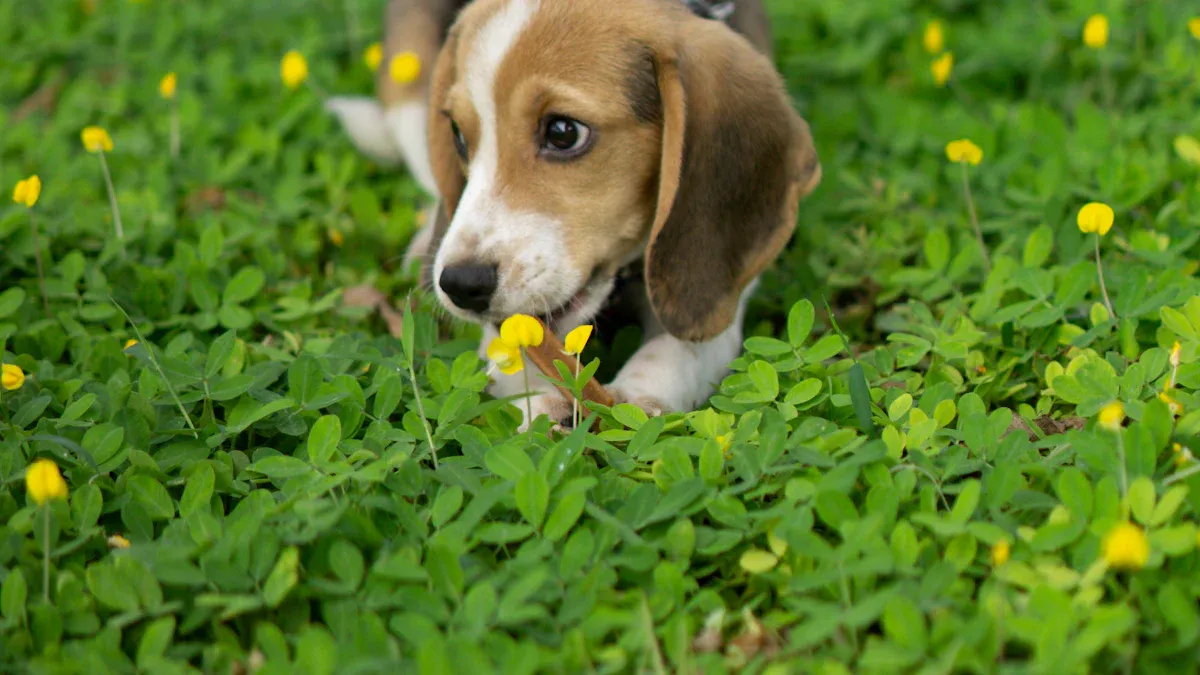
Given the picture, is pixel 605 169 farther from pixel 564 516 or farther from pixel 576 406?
pixel 564 516

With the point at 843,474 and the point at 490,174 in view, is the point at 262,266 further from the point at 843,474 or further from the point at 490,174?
the point at 843,474

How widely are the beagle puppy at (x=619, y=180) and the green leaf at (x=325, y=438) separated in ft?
1.62

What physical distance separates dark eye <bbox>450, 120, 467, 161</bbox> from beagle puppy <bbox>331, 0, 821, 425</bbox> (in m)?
0.08

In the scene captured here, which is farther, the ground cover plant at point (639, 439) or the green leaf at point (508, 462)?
the green leaf at point (508, 462)

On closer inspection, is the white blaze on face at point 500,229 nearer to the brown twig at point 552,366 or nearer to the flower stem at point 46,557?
the brown twig at point 552,366

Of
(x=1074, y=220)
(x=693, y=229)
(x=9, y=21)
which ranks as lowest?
(x=9, y=21)

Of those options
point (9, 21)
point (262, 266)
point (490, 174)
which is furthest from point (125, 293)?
point (9, 21)

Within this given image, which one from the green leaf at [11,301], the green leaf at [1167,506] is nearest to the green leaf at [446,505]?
the green leaf at [1167,506]

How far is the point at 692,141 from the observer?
9.88 feet

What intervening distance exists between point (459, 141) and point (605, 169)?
56 cm

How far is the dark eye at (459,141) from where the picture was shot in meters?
3.30

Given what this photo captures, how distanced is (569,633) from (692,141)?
4.65 ft

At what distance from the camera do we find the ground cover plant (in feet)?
6.72

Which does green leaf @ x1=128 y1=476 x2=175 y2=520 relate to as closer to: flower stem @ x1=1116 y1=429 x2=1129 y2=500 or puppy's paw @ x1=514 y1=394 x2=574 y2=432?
puppy's paw @ x1=514 y1=394 x2=574 y2=432
